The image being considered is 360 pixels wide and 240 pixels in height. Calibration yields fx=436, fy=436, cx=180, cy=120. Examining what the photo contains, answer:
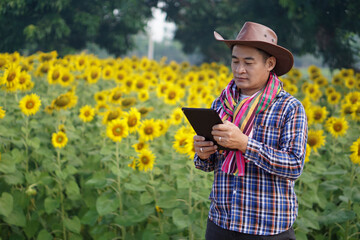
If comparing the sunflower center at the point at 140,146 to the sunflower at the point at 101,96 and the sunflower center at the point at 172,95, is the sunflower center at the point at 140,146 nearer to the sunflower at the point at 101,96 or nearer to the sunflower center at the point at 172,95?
the sunflower at the point at 101,96

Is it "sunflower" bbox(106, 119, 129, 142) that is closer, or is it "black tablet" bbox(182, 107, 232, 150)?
"black tablet" bbox(182, 107, 232, 150)

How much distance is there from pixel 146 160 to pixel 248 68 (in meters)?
1.66

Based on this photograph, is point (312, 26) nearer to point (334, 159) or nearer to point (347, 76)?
point (347, 76)

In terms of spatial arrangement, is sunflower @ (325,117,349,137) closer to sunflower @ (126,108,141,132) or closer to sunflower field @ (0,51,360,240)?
sunflower field @ (0,51,360,240)

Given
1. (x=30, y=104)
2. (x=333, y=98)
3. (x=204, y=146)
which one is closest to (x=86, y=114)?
(x=30, y=104)

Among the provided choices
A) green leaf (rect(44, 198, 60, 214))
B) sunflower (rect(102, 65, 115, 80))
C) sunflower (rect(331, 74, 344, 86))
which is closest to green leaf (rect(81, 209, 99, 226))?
green leaf (rect(44, 198, 60, 214))

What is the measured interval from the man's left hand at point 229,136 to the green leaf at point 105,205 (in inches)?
60.2

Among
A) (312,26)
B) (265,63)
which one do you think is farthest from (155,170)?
Result: (312,26)

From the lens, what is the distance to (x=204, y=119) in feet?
5.74

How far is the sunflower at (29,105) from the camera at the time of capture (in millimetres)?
3840

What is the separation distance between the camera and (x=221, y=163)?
205 centimetres

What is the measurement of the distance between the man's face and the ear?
0.02m

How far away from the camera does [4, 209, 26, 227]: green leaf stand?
10.4 feet

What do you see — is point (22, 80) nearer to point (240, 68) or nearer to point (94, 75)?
point (94, 75)
